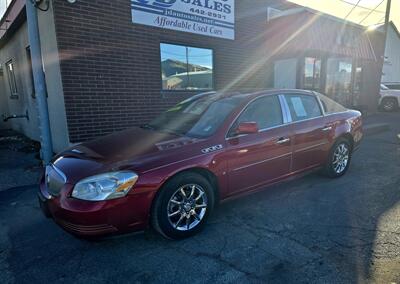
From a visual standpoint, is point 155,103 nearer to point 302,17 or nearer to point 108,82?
point 108,82

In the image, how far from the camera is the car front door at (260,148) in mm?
3514

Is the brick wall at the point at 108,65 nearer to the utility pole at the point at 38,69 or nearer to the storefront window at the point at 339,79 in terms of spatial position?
the utility pole at the point at 38,69

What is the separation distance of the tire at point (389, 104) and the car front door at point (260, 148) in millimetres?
15841

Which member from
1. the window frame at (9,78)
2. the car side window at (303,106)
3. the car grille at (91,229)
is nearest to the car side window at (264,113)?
the car side window at (303,106)

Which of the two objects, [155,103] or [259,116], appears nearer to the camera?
[259,116]

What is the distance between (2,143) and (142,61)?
5.87 metres

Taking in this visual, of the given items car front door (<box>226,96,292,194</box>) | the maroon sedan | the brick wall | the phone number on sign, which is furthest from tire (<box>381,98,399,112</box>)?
car front door (<box>226,96,292,194</box>)

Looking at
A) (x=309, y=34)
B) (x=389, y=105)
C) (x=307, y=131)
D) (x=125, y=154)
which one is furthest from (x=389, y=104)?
(x=125, y=154)

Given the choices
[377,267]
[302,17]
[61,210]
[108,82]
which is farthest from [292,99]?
[302,17]

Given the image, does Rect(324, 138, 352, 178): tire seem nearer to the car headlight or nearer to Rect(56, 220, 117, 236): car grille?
the car headlight

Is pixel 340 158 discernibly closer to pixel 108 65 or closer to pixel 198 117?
pixel 198 117

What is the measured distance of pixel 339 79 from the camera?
13.5 meters

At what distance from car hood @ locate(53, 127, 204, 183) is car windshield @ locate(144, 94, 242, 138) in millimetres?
194

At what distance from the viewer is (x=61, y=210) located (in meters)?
2.76
